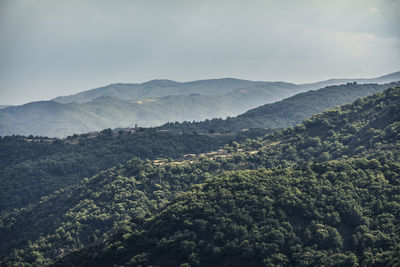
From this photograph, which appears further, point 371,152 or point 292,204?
point 371,152

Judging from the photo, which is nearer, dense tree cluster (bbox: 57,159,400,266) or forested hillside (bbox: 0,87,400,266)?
dense tree cluster (bbox: 57,159,400,266)

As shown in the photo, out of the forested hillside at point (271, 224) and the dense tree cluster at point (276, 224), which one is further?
the forested hillside at point (271, 224)

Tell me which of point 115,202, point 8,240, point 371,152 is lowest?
point 8,240

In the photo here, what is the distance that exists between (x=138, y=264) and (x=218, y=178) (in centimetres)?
3990

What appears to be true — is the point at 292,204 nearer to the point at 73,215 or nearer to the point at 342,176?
the point at 342,176

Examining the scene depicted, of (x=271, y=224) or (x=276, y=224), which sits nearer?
(x=276, y=224)

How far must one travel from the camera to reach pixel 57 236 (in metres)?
169

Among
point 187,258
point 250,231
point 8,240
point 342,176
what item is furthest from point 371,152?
point 8,240

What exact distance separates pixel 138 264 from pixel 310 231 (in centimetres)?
4053

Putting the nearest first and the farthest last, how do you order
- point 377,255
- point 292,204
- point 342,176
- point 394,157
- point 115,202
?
point 377,255, point 292,204, point 342,176, point 394,157, point 115,202

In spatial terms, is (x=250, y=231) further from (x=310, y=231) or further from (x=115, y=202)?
(x=115, y=202)

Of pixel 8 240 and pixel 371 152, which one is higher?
pixel 371 152

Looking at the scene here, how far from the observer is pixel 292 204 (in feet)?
410

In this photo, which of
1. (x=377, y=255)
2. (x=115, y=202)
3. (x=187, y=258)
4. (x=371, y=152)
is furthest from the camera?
(x=115, y=202)
